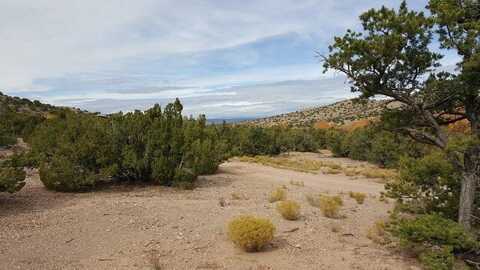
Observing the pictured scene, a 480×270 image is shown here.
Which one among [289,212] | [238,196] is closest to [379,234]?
[289,212]

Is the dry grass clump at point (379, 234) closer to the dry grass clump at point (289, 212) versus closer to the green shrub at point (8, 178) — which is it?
the dry grass clump at point (289, 212)

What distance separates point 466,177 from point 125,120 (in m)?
11.6

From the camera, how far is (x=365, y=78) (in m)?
7.76

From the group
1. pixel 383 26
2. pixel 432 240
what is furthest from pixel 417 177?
pixel 383 26

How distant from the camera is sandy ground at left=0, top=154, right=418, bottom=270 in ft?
24.0

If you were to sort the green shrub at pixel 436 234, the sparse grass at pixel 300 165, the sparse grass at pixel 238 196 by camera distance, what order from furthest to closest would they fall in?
the sparse grass at pixel 300 165
the sparse grass at pixel 238 196
the green shrub at pixel 436 234

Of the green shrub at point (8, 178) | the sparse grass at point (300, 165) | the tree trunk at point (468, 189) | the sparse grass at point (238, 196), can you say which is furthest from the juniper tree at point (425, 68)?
the sparse grass at point (300, 165)

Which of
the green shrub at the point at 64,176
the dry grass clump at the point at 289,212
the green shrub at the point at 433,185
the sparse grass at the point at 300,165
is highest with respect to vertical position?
the green shrub at the point at 433,185

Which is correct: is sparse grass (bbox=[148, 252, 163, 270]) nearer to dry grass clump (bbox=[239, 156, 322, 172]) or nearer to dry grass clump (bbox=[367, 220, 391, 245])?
dry grass clump (bbox=[367, 220, 391, 245])

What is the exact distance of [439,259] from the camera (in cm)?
670

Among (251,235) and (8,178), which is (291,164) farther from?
(251,235)

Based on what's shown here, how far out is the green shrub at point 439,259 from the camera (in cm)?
659

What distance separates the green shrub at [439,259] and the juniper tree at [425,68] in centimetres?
100

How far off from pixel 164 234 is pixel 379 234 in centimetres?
471
